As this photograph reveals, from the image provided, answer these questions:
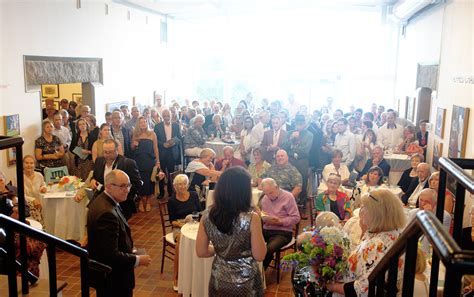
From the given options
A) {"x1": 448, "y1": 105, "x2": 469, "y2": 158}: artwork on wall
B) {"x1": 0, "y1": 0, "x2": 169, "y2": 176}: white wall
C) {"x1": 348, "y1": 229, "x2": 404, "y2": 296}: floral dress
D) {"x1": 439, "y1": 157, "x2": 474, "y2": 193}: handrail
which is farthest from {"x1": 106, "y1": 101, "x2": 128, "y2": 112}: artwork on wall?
{"x1": 439, "y1": 157, "x2": 474, "y2": 193}: handrail

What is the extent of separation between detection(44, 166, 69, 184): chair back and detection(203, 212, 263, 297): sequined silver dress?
4.18 metres

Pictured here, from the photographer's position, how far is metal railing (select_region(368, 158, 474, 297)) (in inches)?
45.0

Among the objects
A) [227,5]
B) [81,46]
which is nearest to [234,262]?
[81,46]

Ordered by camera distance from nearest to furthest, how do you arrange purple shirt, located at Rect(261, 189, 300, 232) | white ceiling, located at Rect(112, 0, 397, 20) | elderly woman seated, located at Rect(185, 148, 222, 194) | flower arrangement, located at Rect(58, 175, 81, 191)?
purple shirt, located at Rect(261, 189, 300, 232) → flower arrangement, located at Rect(58, 175, 81, 191) → elderly woman seated, located at Rect(185, 148, 222, 194) → white ceiling, located at Rect(112, 0, 397, 20)

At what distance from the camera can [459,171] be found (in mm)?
1918

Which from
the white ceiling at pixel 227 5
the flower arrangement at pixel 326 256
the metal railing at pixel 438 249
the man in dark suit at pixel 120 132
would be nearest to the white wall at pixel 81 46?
the white ceiling at pixel 227 5

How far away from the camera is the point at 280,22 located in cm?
1686

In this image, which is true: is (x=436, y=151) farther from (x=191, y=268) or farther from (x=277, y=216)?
(x=191, y=268)

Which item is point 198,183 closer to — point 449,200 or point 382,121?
point 449,200

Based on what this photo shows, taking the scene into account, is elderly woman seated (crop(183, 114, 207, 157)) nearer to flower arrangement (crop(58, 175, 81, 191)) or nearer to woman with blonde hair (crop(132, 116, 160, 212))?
woman with blonde hair (crop(132, 116, 160, 212))

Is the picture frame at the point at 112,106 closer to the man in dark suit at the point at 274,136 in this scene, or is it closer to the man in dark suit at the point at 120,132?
the man in dark suit at the point at 120,132

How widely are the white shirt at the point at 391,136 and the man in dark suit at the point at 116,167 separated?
5.88m

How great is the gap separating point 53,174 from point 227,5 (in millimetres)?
8823

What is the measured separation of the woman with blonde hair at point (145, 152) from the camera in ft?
27.0
